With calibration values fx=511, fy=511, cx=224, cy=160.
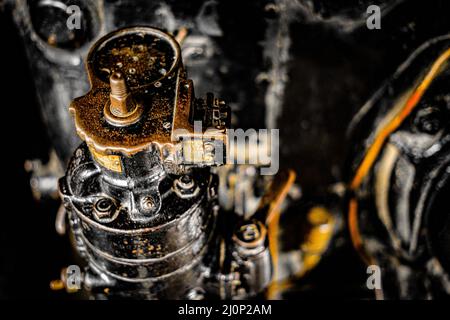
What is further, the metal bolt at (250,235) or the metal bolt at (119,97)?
the metal bolt at (250,235)

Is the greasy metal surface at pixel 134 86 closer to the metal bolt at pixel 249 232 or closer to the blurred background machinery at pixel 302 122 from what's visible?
the blurred background machinery at pixel 302 122

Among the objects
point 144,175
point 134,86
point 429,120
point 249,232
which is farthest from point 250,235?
point 429,120

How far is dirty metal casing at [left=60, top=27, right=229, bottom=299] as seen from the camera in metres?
0.90

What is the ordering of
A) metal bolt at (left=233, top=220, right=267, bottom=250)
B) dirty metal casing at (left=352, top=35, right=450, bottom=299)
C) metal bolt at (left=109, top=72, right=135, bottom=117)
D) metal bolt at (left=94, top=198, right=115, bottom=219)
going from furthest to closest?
dirty metal casing at (left=352, top=35, right=450, bottom=299)
metal bolt at (left=233, top=220, right=267, bottom=250)
metal bolt at (left=94, top=198, right=115, bottom=219)
metal bolt at (left=109, top=72, right=135, bottom=117)

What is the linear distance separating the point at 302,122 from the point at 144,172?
2.84ft

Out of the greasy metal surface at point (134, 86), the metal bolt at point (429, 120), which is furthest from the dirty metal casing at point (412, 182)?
the greasy metal surface at point (134, 86)

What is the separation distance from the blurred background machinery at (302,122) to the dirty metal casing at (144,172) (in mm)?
150

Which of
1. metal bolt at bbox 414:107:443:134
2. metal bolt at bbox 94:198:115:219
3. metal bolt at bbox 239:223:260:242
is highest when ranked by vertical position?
metal bolt at bbox 414:107:443:134

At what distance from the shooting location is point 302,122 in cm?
171

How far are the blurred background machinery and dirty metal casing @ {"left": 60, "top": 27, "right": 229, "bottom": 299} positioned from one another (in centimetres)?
15

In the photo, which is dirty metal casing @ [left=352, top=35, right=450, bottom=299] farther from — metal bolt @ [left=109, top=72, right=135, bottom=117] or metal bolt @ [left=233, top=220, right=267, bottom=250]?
metal bolt @ [left=109, top=72, right=135, bottom=117]

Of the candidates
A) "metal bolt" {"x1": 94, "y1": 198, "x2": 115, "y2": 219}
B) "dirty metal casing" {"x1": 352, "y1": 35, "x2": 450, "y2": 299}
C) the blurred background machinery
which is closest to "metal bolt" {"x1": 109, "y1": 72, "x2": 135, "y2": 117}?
"metal bolt" {"x1": 94, "y1": 198, "x2": 115, "y2": 219}

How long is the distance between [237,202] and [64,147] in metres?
0.55

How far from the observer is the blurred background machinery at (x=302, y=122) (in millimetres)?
1324
